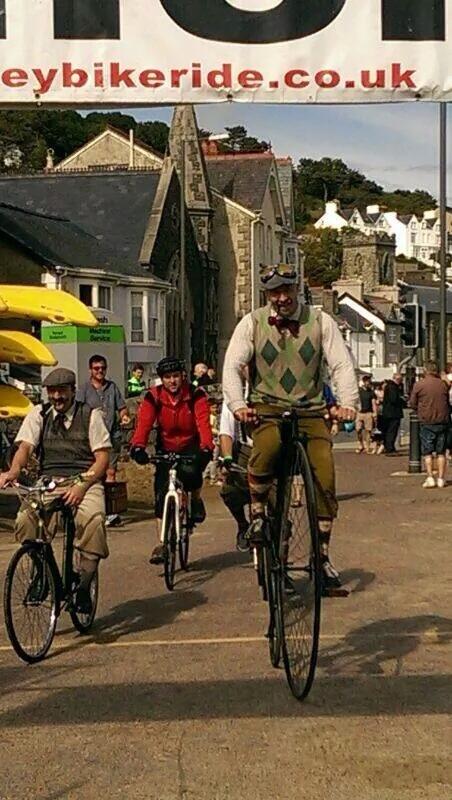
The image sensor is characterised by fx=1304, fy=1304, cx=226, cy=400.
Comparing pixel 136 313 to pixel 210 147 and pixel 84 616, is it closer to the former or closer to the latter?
pixel 210 147

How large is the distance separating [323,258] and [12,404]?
124418 millimetres

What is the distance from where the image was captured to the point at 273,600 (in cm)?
704

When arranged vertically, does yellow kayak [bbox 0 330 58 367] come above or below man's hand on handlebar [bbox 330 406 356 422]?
above

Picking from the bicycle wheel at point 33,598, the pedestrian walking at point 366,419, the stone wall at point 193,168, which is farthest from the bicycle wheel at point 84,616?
the stone wall at point 193,168

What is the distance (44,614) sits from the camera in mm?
8086

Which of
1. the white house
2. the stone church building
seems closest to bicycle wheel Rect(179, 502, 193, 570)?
the stone church building

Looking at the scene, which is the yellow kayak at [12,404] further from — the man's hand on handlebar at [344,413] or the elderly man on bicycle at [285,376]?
the man's hand on handlebar at [344,413]

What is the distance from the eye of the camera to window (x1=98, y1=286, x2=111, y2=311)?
46438mm

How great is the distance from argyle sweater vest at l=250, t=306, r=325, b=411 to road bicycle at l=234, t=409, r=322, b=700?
0.45ft

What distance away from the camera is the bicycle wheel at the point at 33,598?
313 inches

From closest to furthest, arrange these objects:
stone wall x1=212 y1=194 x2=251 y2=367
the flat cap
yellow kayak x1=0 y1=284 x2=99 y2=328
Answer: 1. the flat cap
2. yellow kayak x1=0 y1=284 x2=99 y2=328
3. stone wall x1=212 y1=194 x2=251 y2=367

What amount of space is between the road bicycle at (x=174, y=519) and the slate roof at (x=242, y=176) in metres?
58.2

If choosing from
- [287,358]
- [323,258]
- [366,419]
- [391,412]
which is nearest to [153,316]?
[366,419]

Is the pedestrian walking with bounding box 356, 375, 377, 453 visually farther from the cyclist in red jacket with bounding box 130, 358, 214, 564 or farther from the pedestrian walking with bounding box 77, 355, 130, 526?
the cyclist in red jacket with bounding box 130, 358, 214, 564
